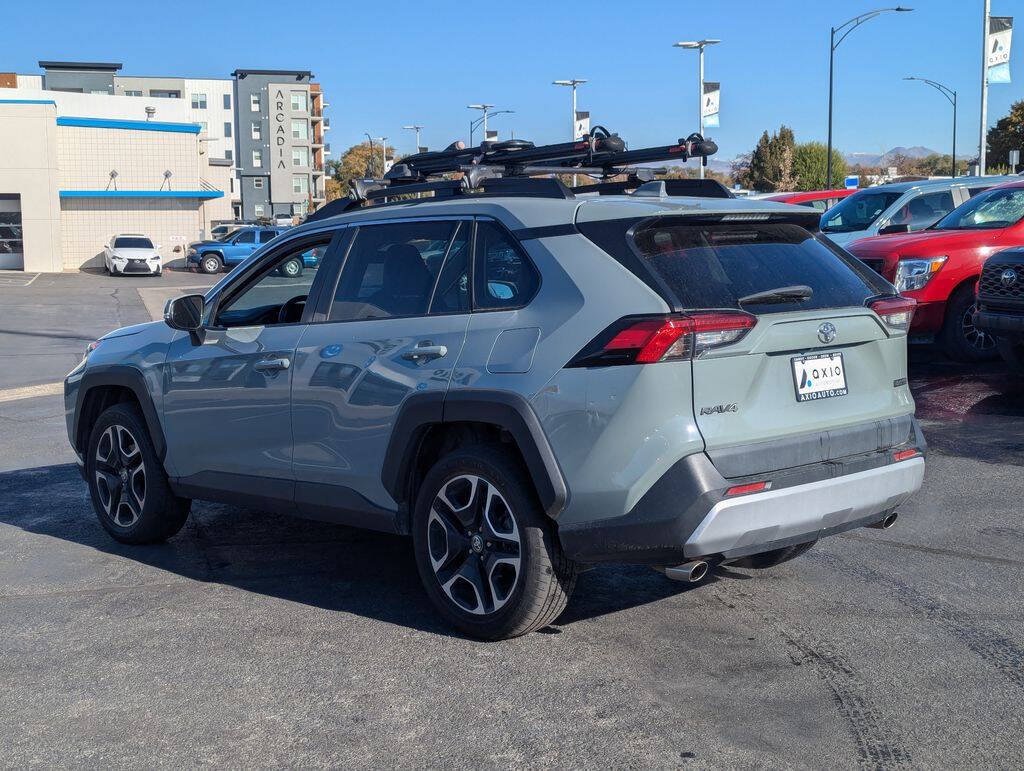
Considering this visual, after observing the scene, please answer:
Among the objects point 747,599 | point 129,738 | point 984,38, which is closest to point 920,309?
point 747,599

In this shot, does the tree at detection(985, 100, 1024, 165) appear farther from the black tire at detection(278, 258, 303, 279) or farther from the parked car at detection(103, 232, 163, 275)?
the black tire at detection(278, 258, 303, 279)

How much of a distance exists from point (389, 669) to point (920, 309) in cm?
937

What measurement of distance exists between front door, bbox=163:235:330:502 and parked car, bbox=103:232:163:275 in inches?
1733

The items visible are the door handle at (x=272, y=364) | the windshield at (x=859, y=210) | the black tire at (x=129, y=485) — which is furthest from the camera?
the windshield at (x=859, y=210)

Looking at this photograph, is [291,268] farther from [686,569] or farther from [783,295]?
[686,569]

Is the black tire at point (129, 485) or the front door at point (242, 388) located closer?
the front door at point (242, 388)

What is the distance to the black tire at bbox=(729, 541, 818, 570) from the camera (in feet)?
18.1

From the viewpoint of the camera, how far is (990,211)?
43.2 feet

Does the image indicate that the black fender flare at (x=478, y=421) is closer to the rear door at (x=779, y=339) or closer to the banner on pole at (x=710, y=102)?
the rear door at (x=779, y=339)

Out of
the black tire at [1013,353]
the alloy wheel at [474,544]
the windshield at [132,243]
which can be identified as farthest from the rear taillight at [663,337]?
the windshield at [132,243]

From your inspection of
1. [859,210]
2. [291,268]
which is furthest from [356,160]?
[291,268]

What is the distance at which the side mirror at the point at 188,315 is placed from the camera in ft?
19.6


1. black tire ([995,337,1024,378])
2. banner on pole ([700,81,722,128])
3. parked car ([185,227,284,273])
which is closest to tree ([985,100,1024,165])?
banner on pole ([700,81,722,128])

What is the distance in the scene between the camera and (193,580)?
5832 mm
